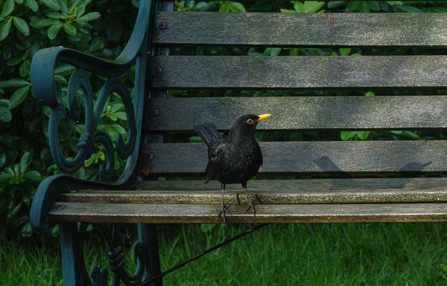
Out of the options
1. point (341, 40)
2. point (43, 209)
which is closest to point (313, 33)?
point (341, 40)

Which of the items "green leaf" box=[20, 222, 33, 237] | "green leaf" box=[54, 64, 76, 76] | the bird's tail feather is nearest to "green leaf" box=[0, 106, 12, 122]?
"green leaf" box=[54, 64, 76, 76]

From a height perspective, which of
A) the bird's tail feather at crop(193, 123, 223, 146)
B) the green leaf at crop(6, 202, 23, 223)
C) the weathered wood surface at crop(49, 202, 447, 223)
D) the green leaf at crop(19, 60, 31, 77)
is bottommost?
the green leaf at crop(6, 202, 23, 223)

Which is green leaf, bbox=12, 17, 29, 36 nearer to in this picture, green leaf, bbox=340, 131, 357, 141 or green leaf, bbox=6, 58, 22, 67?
green leaf, bbox=6, 58, 22, 67

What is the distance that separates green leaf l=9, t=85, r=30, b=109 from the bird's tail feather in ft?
3.37

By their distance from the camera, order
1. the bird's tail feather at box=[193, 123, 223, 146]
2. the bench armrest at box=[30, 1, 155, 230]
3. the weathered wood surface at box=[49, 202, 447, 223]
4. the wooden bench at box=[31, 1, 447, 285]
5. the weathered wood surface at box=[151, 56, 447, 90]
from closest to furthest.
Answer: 1. the weathered wood surface at box=[49, 202, 447, 223]
2. the bench armrest at box=[30, 1, 155, 230]
3. the bird's tail feather at box=[193, 123, 223, 146]
4. the wooden bench at box=[31, 1, 447, 285]
5. the weathered wood surface at box=[151, 56, 447, 90]

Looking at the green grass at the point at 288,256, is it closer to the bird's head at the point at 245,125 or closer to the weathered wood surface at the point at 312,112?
the weathered wood surface at the point at 312,112

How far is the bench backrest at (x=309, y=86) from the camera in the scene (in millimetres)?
2068

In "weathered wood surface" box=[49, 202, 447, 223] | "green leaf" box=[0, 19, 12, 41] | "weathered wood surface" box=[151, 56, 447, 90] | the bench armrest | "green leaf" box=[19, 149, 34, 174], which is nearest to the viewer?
"weathered wood surface" box=[49, 202, 447, 223]

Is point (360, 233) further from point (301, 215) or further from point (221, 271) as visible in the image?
point (301, 215)

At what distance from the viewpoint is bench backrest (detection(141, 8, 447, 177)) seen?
81.4 inches

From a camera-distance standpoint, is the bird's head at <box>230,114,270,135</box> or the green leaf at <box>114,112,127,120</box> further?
the green leaf at <box>114,112,127,120</box>

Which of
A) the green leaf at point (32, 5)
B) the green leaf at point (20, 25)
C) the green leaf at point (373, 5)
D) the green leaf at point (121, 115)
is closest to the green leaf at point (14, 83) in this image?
the green leaf at point (20, 25)

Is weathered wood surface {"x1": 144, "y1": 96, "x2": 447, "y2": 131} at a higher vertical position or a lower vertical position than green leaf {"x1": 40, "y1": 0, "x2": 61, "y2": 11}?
lower

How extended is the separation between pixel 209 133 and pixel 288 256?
44.4 inches
